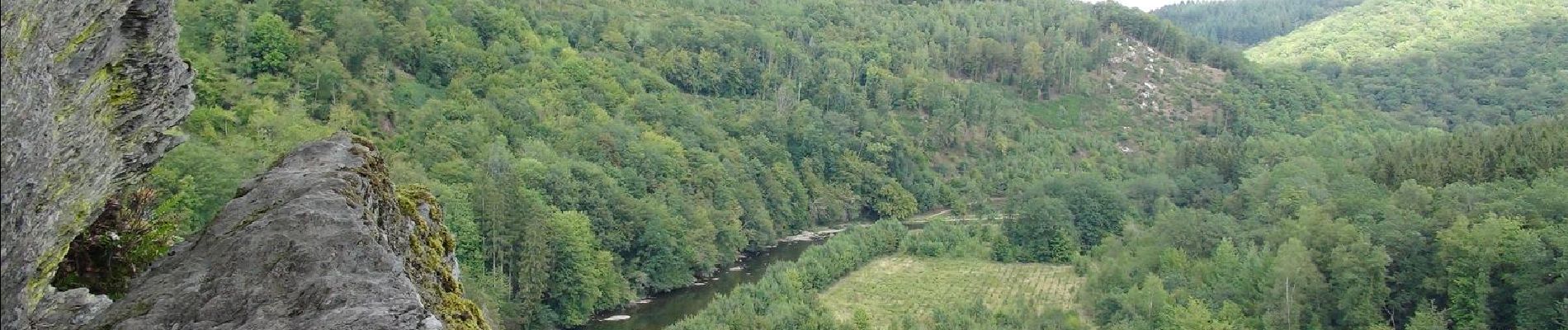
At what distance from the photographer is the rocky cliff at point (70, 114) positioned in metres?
4.71

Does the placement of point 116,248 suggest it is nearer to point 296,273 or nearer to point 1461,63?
point 296,273

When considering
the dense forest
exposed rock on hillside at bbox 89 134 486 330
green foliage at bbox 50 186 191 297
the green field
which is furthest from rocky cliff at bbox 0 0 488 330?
the green field

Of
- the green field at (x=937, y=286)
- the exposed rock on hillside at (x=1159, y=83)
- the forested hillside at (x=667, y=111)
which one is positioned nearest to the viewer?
the forested hillside at (x=667, y=111)

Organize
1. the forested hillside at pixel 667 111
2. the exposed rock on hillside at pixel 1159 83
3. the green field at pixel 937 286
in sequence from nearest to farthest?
the forested hillside at pixel 667 111, the green field at pixel 937 286, the exposed rock on hillside at pixel 1159 83

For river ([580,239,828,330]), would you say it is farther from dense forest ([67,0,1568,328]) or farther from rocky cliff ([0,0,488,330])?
rocky cliff ([0,0,488,330])

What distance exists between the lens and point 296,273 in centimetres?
621

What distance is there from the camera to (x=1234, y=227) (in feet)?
198

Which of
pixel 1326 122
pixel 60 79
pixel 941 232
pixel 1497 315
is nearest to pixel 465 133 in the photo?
pixel 941 232

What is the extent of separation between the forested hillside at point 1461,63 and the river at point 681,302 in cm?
10565

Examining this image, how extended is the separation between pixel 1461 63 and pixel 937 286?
145m

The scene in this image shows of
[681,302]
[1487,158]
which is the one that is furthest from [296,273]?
[1487,158]

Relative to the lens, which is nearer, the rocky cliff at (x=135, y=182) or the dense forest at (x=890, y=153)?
the rocky cliff at (x=135, y=182)

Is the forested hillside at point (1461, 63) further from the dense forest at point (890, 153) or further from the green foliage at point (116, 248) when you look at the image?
the green foliage at point (116, 248)

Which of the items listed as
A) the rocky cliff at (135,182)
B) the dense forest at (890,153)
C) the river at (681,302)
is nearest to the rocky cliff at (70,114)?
the rocky cliff at (135,182)
